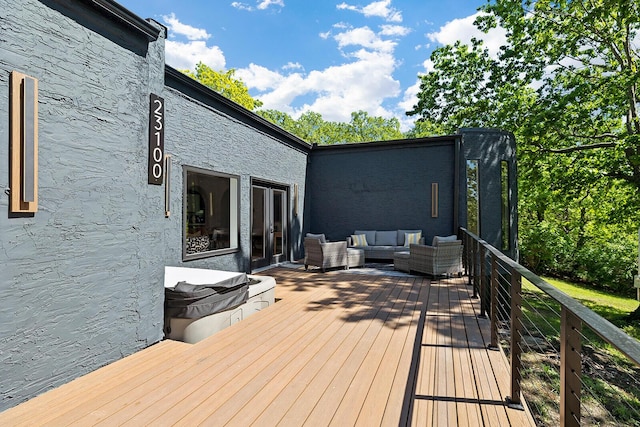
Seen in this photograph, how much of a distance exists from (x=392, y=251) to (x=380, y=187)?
201cm

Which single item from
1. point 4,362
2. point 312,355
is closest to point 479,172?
point 312,355

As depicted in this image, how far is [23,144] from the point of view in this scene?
84.9 inches

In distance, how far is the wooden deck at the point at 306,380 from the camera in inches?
80.2

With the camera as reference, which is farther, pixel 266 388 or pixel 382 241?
pixel 382 241

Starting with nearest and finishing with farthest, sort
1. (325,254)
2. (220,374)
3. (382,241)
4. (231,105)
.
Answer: (220,374) → (231,105) → (325,254) → (382,241)

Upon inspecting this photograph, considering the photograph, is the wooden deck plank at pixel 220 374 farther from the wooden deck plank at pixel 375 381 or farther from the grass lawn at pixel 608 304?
the grass lawn at pixel 608 304

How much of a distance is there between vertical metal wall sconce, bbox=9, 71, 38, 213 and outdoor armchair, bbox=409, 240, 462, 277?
5.73 metres

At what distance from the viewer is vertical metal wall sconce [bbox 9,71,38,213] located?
2.12m

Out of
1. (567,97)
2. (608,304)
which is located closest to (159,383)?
(567,97)

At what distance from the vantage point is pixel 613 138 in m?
8.71

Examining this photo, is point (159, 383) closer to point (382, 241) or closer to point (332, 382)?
point (332, 382)

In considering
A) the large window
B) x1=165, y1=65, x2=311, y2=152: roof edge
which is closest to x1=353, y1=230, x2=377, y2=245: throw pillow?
x1=165, y1=65, x2=311, y2=152: roof edge

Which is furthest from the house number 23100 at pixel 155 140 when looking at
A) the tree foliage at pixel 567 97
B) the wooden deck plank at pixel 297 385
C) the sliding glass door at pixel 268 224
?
the tree foliage at pixel 567 97

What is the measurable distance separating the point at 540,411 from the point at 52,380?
441cm
